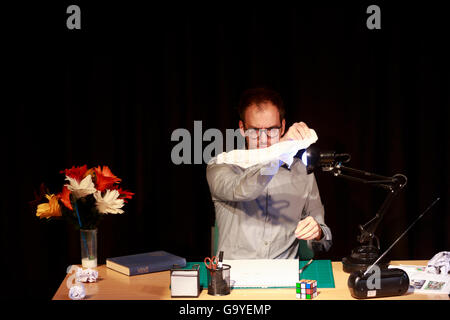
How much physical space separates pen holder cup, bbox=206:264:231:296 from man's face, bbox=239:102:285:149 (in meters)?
0.75

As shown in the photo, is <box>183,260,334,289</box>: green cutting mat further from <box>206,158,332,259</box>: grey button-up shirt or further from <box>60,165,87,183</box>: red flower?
<box>60,165,87,183</box>: red flower

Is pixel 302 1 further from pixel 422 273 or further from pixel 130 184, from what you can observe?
pixel 422 273

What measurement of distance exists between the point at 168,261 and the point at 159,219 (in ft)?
3.11

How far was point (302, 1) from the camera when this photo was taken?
3191 millimetres

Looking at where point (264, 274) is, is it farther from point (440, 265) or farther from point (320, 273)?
point (440, 265)

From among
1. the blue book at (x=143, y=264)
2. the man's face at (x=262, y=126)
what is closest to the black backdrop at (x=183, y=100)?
the man's face at (x=262, y=126)

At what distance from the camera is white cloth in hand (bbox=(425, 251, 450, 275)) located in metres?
2.14

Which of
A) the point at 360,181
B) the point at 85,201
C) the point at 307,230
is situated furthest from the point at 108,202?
the point at 360,181

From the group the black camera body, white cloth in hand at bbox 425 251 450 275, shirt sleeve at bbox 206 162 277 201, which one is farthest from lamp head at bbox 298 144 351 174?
white cloth in hand at bbox 425 251 450 275

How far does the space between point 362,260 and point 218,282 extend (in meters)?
0.66

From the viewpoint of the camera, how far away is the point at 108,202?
2.21m

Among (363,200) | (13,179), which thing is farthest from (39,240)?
(363,200)
